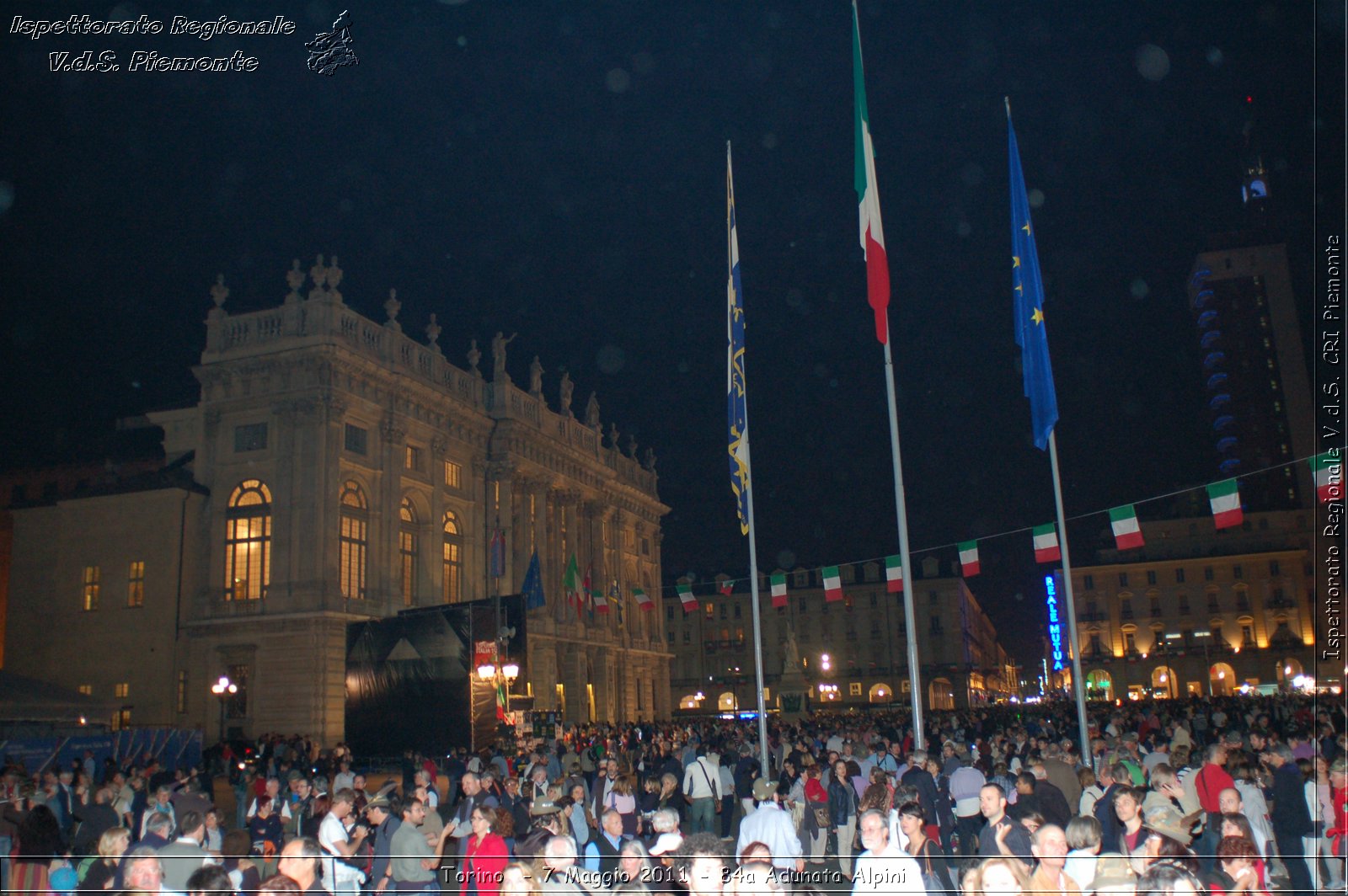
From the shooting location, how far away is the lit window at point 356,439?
145 ft

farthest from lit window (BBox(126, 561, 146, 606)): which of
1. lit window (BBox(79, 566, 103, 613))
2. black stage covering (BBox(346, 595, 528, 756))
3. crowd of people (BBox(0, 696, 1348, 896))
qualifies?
crowd of people (BBox(0, 696, 1348, 896))

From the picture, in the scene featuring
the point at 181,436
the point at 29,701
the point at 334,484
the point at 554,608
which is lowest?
the point at 29,701

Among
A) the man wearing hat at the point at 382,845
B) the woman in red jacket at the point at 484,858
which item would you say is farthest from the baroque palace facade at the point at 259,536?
the woman in red jacket at the point at 484,858

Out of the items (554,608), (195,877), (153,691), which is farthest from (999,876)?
(554,608)

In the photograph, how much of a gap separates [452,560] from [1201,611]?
8410cm

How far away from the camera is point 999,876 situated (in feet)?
19.2

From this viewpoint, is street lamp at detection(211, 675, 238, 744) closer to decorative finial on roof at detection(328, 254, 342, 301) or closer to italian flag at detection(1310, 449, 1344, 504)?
decorative finial on roof at detection(328, 254, 342, 301)

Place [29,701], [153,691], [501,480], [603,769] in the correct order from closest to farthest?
[603,769]
[29,701]
[153,691]
[501,480]

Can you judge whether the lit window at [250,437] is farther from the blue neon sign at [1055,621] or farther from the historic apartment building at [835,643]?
the blue neon sign at [1055,621]

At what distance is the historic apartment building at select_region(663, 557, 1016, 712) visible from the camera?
363 ft

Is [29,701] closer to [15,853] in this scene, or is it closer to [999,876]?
[15,853]

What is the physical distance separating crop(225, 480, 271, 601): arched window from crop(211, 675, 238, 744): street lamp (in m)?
3.66

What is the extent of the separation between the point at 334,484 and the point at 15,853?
101 ft

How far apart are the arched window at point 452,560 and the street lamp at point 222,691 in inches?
452
